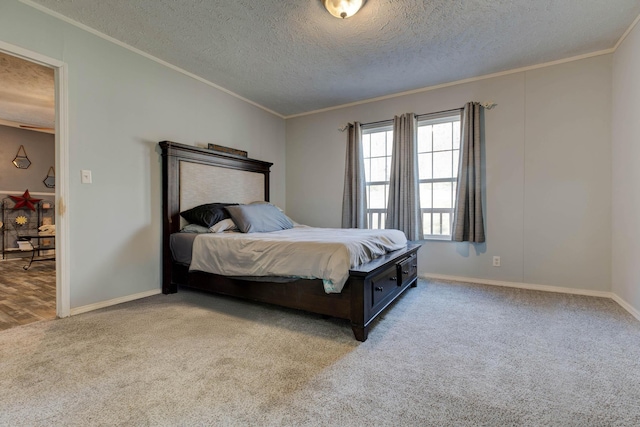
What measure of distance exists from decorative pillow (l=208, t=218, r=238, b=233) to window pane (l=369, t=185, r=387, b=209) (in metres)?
1.99

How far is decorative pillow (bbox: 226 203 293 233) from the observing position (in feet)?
10.3

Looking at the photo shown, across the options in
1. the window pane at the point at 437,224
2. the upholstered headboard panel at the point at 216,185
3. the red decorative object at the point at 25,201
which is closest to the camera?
the upholstered headboard panel at the point at 216,185

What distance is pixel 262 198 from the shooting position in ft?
14.4

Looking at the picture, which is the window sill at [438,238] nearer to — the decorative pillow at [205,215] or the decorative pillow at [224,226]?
the decorative pillow at [224,226]

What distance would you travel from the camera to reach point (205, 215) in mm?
3137

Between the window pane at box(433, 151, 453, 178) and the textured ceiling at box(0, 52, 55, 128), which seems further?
the window pane at box(433, 151, 453, 178)

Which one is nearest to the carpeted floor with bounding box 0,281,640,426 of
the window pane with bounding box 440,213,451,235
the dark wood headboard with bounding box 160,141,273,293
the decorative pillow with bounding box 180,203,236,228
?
the dark wood headboard with bounding box 160,141,273,293

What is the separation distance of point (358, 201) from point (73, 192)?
10.1 feet

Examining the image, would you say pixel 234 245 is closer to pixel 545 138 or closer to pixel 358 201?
pixel 358 201

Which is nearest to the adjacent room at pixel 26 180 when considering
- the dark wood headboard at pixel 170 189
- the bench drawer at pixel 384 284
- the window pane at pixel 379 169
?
the dark wood headboard at pixel 170 189

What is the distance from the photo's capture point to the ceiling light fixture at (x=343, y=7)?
85.3 inches

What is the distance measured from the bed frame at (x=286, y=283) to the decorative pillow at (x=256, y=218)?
0.54 meters

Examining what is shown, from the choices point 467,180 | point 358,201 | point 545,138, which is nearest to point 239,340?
point 358,201

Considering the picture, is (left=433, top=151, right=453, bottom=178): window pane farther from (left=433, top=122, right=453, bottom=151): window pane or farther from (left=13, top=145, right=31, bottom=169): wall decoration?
(left=13, top=145, right=31, bottom=169): wall decoration
